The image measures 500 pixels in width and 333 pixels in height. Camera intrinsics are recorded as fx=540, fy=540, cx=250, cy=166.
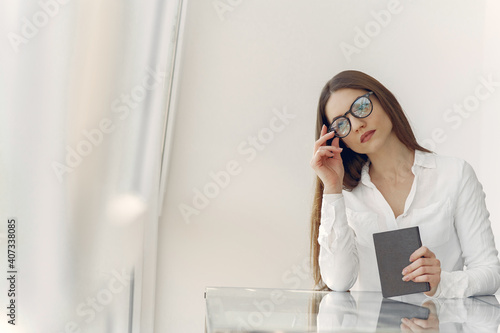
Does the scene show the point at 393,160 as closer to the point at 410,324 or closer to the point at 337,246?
the point at 337,246

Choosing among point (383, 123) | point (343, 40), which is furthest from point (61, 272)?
point (343, 40)

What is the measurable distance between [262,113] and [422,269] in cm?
108

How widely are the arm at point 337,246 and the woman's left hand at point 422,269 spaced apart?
1.17 feet

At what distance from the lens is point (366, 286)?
1.58m

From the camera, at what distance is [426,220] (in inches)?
57.4

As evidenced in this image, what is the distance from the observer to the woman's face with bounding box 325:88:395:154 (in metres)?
1.49

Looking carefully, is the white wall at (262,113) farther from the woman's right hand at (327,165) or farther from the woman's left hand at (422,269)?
the woman's left hand at (422,269)

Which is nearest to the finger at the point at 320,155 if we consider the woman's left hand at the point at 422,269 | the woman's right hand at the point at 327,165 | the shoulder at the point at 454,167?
the woman's right hand at the point at 327,165

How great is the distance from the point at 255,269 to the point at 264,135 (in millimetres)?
507

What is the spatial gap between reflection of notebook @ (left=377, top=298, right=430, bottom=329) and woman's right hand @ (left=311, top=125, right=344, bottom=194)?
56 centimetres

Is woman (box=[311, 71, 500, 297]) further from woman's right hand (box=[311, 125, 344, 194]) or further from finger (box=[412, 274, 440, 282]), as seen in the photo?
finger (box=[412, 274, 440, 282])

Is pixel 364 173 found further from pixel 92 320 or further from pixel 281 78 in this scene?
pixel 92 320

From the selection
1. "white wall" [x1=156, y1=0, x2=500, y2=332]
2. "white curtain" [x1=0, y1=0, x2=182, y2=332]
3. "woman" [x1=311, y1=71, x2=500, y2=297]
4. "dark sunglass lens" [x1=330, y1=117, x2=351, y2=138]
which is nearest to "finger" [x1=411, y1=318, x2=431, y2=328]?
"woman" [x1=311, y1=71, x2=500, y2=297]

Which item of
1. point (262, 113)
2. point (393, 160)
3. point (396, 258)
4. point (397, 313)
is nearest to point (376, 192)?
point (393, 160)
